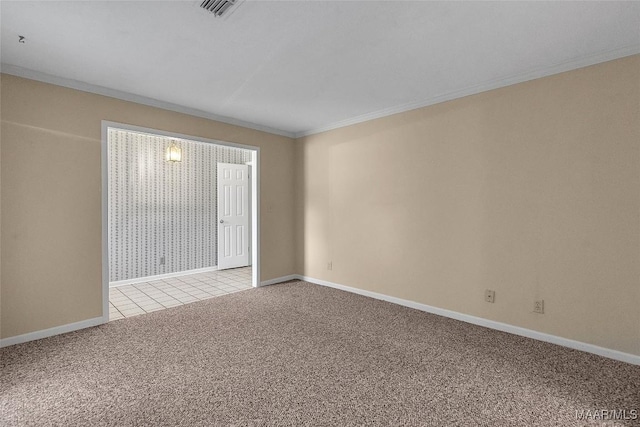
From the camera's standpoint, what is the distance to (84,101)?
314cm

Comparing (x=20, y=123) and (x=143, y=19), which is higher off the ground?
(x=143, y=19)

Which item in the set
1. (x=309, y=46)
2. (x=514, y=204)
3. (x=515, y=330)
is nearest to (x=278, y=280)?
(x=515, y=330)

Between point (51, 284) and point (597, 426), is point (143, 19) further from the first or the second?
point (597, 426)

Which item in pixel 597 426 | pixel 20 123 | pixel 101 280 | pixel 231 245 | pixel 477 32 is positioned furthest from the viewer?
pixel 231 245

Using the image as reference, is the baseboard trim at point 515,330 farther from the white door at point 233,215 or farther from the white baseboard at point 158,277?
the white baseboard at point 158,277

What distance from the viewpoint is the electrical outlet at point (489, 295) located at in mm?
3121

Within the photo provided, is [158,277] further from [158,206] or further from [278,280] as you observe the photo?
[278,280]

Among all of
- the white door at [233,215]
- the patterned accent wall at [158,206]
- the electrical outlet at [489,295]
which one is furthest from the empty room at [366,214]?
the white door at [233,215]

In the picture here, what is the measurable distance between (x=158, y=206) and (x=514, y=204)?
5.17 meters

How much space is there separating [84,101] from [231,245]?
3628mm

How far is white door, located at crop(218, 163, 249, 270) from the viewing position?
20.1 feet

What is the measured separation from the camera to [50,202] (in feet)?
9.71

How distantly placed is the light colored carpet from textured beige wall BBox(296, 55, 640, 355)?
44cm

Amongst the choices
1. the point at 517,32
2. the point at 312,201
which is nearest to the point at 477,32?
the point at 517,32
